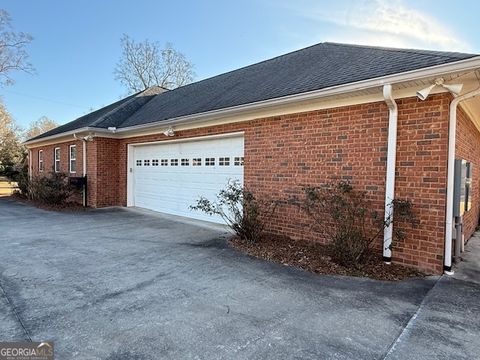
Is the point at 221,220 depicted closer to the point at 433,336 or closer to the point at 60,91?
the point at 433,336

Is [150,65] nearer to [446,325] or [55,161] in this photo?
[55,161]

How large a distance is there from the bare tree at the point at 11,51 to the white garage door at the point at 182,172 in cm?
1421

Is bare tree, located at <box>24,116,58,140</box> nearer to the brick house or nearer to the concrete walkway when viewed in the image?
the brick house

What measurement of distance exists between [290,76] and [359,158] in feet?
10.4

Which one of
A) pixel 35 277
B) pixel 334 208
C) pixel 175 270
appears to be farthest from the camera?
pixel 334 208

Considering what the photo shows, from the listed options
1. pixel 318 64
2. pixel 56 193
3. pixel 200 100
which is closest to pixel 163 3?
pixel 200 100

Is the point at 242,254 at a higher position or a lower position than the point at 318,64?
lower

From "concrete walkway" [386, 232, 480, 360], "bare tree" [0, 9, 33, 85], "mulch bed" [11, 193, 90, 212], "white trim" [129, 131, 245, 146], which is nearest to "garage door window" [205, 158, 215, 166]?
"white trim" [129, 131, 245, 146]

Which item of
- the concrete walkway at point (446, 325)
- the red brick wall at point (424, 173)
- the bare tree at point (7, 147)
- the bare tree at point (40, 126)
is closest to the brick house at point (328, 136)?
the red brick wall at point (424, 173)

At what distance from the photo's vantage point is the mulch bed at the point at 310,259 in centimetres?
437

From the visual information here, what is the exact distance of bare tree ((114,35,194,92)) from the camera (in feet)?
86.0

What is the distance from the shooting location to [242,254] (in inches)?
212

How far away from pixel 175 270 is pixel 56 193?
9133mm

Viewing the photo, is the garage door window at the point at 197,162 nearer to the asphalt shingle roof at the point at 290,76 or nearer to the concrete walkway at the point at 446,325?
the asphalt shingle roof at the point at 290,76
